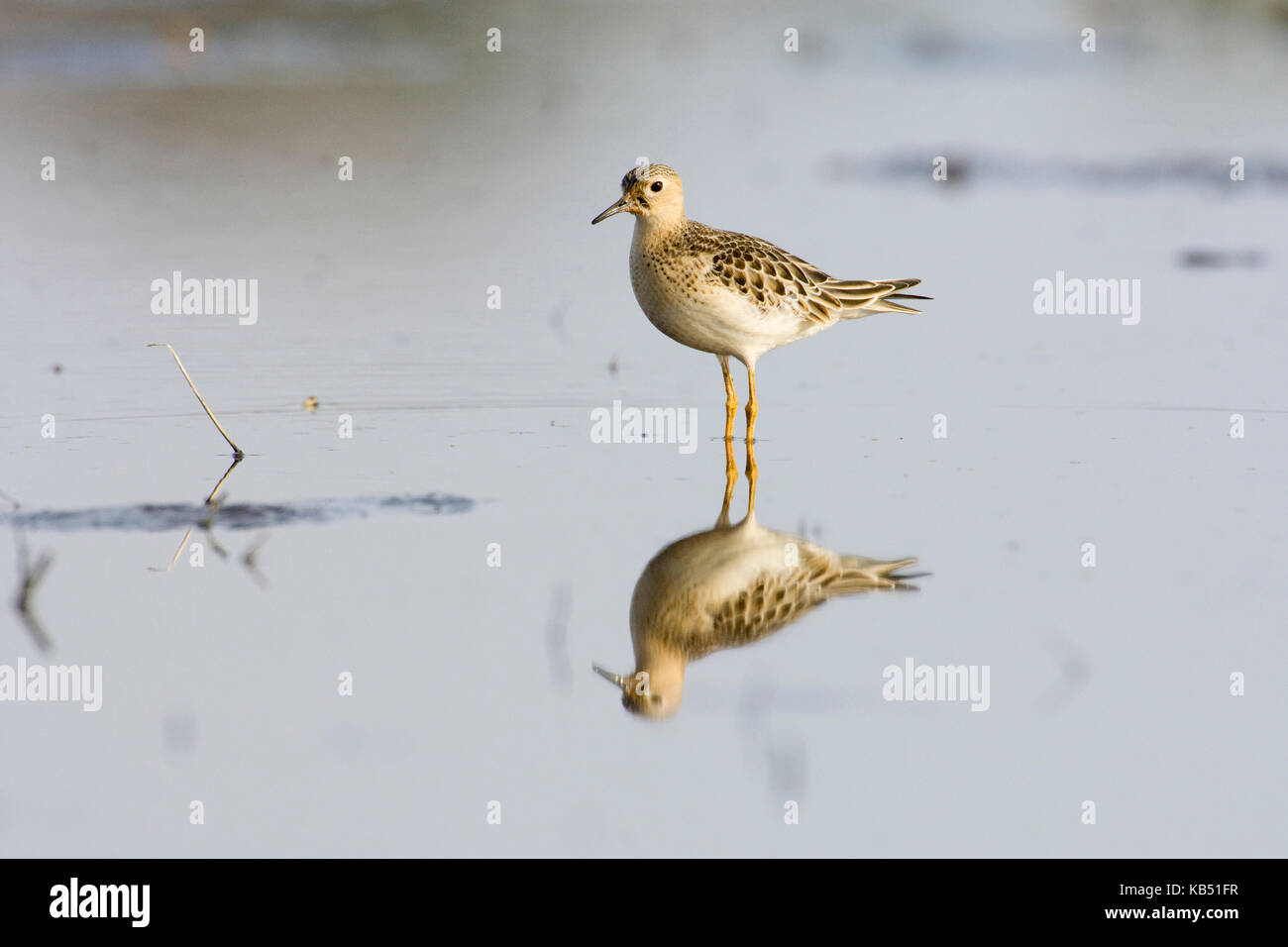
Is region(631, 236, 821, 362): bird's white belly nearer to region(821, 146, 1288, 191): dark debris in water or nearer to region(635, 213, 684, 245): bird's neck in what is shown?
region(635, 213, 684, 245): bird's neck

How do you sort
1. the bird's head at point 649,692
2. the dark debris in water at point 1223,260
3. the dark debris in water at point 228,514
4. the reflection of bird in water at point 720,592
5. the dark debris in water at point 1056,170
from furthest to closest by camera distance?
the dark debris in water at point 1056,170
the dark debris in water at point 1223,260
the dark debris in water at point 228,514
the reflection of bird in water at point 720,592
the bird's head at point 649,692

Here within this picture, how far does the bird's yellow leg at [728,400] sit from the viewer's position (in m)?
10.5

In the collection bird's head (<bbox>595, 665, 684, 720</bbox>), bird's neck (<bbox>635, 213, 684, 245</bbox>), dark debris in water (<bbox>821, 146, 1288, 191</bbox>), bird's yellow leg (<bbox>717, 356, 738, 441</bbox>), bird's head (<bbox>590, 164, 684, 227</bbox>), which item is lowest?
bird's head (<bbox>595, 665, 684, 720</bbox>)

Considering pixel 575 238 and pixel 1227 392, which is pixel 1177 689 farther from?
pixel 575 238

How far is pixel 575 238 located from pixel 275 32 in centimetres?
1234

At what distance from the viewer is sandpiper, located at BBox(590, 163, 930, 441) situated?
10500 mm

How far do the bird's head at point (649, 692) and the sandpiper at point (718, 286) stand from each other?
3.74m

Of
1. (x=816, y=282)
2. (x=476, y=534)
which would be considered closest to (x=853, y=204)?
(x=816, y=282)

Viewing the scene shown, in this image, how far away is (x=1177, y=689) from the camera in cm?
668

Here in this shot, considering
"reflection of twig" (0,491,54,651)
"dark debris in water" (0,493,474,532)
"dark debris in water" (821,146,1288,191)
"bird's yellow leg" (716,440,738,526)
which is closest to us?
"reflection of twig" (0,491,54,651)

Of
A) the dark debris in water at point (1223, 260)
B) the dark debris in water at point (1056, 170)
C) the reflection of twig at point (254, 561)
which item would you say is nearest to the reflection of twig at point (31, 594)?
the reflection of twig at point (254, 561)

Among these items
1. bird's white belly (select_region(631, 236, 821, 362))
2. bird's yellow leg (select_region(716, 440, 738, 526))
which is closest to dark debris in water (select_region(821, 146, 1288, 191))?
bird's white belly (select_region(631, 236, 821, 362))

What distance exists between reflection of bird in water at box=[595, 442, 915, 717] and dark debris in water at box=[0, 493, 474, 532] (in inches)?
52.8

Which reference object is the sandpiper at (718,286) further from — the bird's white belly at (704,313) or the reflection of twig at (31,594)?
the reflection of twig at (31,594)
